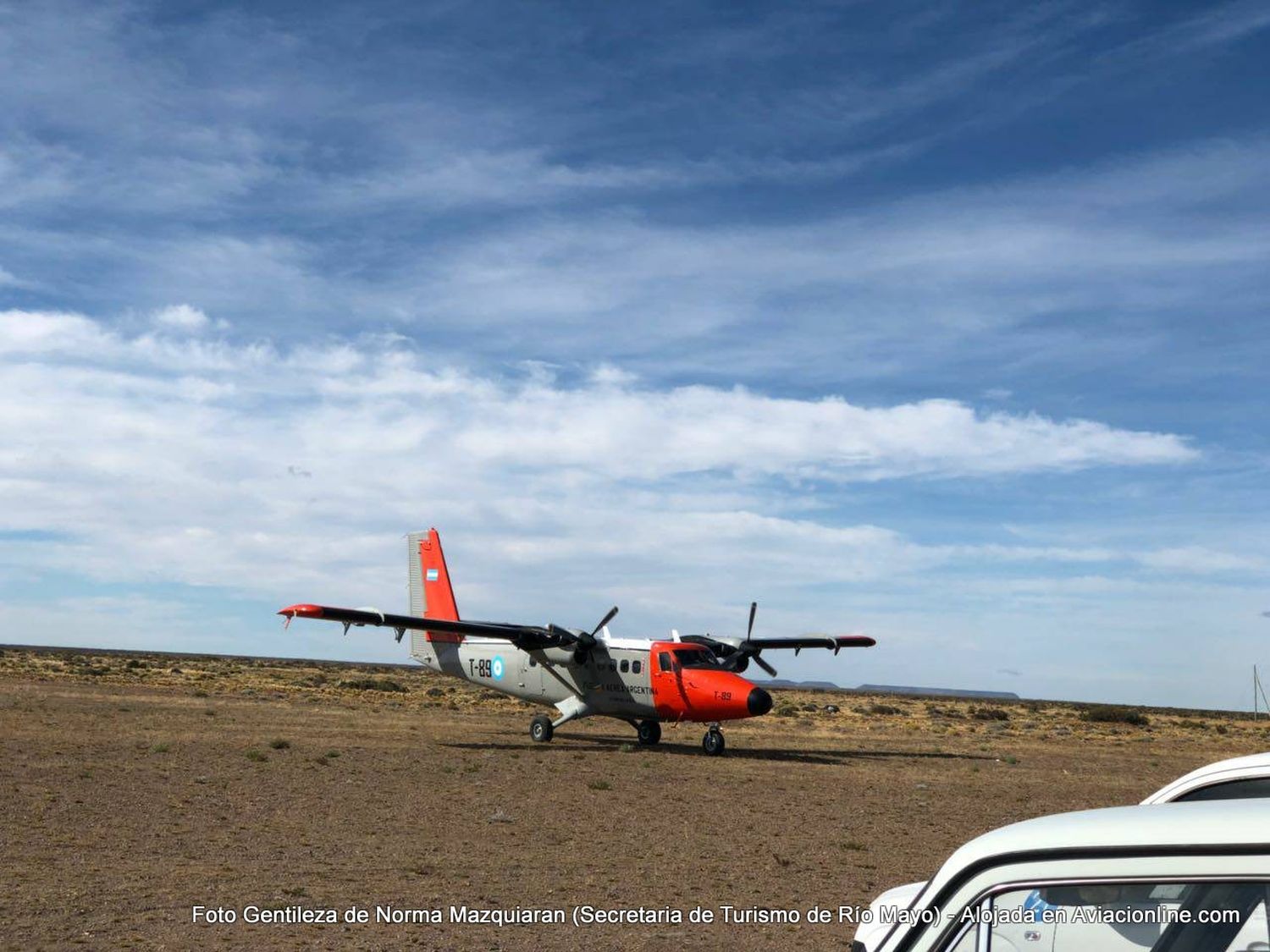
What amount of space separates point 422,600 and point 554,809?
18.1 meters

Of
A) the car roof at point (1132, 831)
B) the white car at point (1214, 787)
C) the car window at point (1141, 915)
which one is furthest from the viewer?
the white car at point (1214, 787)

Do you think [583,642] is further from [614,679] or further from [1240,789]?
[1240,789]

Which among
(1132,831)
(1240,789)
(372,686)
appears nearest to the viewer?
(1132,831)

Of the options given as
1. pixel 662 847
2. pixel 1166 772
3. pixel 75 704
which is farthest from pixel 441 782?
pixel 75 704

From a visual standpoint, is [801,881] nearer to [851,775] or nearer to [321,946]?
[321,946]

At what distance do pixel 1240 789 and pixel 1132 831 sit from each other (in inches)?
122

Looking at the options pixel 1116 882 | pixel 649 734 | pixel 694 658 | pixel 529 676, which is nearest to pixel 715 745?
pixel 694 658

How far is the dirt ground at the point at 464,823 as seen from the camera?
9492 mm

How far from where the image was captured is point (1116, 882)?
2.39 metres

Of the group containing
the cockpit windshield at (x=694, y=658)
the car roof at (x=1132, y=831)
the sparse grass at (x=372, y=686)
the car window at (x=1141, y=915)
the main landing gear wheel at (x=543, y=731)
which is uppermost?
the car roof at (x=1132, y=831)

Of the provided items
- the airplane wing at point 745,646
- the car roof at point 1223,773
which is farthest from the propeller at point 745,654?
the car roof at point 1223,773

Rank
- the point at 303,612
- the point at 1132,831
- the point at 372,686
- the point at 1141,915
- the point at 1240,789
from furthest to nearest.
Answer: the point at 372,686
the point at 303,612
the point at 1240,789
the point at 1141,915
the point at 1132,831

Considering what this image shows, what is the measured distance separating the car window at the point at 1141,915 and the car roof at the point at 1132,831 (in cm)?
9

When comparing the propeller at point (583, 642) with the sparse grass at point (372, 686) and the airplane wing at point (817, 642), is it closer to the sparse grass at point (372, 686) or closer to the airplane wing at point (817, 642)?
the airplane wing at point (817, 642)
